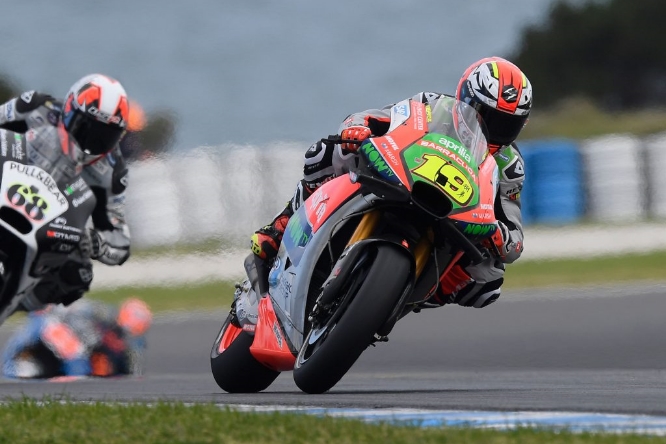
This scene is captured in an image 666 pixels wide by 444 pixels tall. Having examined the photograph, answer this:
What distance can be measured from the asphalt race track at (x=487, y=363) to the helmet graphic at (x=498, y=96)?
3.90ft

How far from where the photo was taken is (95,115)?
28.3 ft

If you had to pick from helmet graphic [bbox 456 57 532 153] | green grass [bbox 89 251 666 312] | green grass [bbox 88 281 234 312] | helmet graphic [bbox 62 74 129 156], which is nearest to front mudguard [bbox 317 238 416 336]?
helmet graphic [bbox 456 57 532 153]

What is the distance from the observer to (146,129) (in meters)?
15.6

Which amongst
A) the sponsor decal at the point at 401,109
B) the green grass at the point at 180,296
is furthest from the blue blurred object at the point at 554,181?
the sponsor decal at the point at 401,109

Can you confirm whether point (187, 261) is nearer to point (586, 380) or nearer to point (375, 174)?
point (586, 380)

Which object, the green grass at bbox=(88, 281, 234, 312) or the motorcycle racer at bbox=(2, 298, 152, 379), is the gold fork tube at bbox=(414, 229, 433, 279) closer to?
the motorcycle racer at bbox=(2, 298, 152, 379)

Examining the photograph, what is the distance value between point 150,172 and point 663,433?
12566mm

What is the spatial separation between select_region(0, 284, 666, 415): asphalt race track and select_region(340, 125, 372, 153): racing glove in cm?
108

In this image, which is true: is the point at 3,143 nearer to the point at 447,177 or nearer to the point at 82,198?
the point at 82,198

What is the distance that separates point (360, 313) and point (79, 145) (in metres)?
4.00

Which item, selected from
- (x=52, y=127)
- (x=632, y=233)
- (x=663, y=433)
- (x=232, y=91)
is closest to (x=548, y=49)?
(x=232, y=91)

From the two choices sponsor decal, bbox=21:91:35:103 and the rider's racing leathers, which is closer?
the rider's racing leathers

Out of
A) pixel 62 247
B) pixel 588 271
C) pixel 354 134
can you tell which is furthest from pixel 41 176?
pixel 588 271

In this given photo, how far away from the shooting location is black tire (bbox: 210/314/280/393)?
6.65 m
